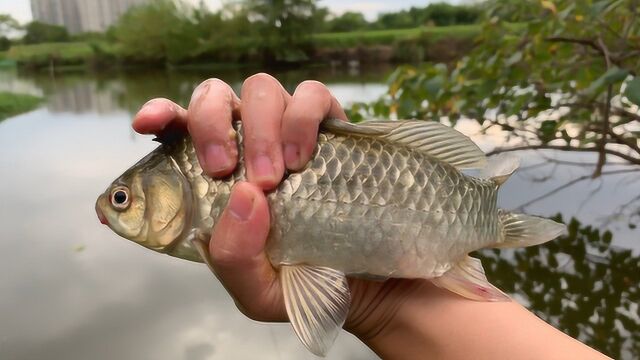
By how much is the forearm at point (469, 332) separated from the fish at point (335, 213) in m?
0.07

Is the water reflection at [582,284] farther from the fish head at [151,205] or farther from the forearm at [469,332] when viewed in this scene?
the fish head at [151,205]

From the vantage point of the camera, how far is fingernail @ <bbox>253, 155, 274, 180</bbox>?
0.78 metres

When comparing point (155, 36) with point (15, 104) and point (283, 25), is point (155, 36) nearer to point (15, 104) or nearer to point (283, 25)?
point (283, 25)

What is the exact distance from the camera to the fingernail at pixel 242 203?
0.74 m

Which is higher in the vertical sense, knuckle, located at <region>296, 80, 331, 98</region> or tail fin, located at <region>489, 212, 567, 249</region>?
knuckle, located at <region>296, 80, 331, 98</region>

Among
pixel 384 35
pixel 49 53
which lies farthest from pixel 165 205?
pixel 49 53

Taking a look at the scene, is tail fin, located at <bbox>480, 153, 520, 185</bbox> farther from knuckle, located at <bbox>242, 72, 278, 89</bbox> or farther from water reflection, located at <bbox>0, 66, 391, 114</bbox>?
water reflection, located at <bbox>0, 66, 391, 114</bbox>

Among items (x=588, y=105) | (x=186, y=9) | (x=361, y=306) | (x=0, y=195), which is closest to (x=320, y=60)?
(x=186, y=9)

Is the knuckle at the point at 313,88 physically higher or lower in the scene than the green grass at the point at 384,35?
higher

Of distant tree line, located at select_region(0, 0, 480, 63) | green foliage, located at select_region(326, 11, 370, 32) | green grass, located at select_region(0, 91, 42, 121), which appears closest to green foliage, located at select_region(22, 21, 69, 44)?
distant tree line, located at select_region(0, 0, 480, 63)

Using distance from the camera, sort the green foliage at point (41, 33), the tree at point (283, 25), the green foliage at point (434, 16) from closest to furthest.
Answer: the green foliage at point (434, 16) < the green foliage at point (41, 33) < the tree at point (283, 25)

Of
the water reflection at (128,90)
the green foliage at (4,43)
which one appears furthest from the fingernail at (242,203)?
the green foliage at (4,43)

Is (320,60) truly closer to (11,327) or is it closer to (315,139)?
(11,327)

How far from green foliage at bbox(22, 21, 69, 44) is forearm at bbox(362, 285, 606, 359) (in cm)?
2382
